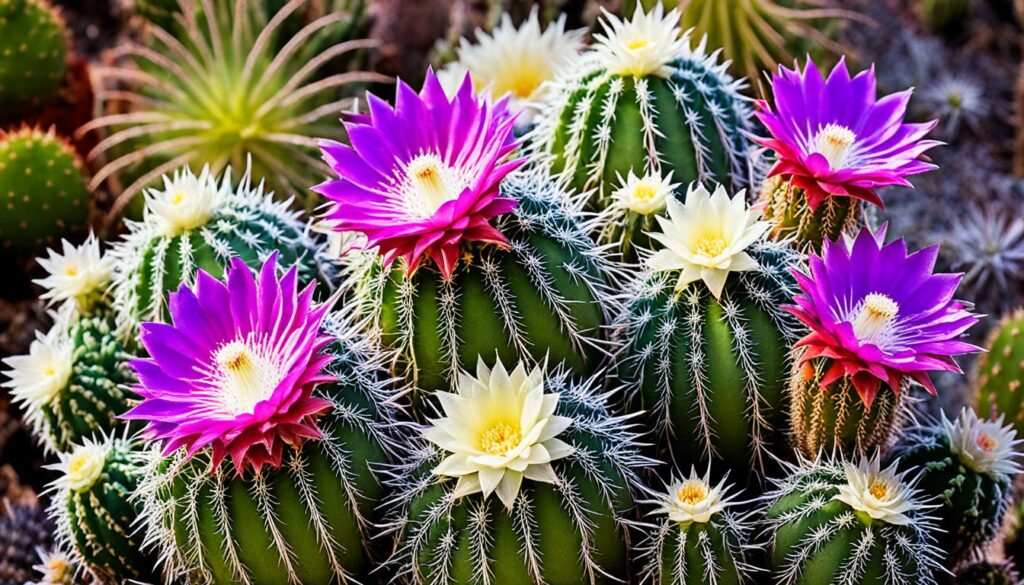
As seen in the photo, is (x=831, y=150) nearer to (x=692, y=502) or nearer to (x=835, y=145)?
(x=835, y=145)

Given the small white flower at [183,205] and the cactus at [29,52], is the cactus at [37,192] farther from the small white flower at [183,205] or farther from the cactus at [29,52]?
the small white flower at [183,205]

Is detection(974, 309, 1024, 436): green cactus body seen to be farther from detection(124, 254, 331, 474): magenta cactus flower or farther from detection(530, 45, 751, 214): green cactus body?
detection(124, 254, 331, 474): magenta cactus flower

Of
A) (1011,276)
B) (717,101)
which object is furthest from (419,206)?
(1011,276)

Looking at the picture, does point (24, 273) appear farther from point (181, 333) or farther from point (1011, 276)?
point (1011, 276)

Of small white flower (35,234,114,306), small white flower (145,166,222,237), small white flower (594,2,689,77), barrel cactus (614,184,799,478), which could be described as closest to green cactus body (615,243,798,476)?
barrel cactus (614,184,799,478)

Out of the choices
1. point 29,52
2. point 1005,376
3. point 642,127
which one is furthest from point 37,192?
point 1005,376
